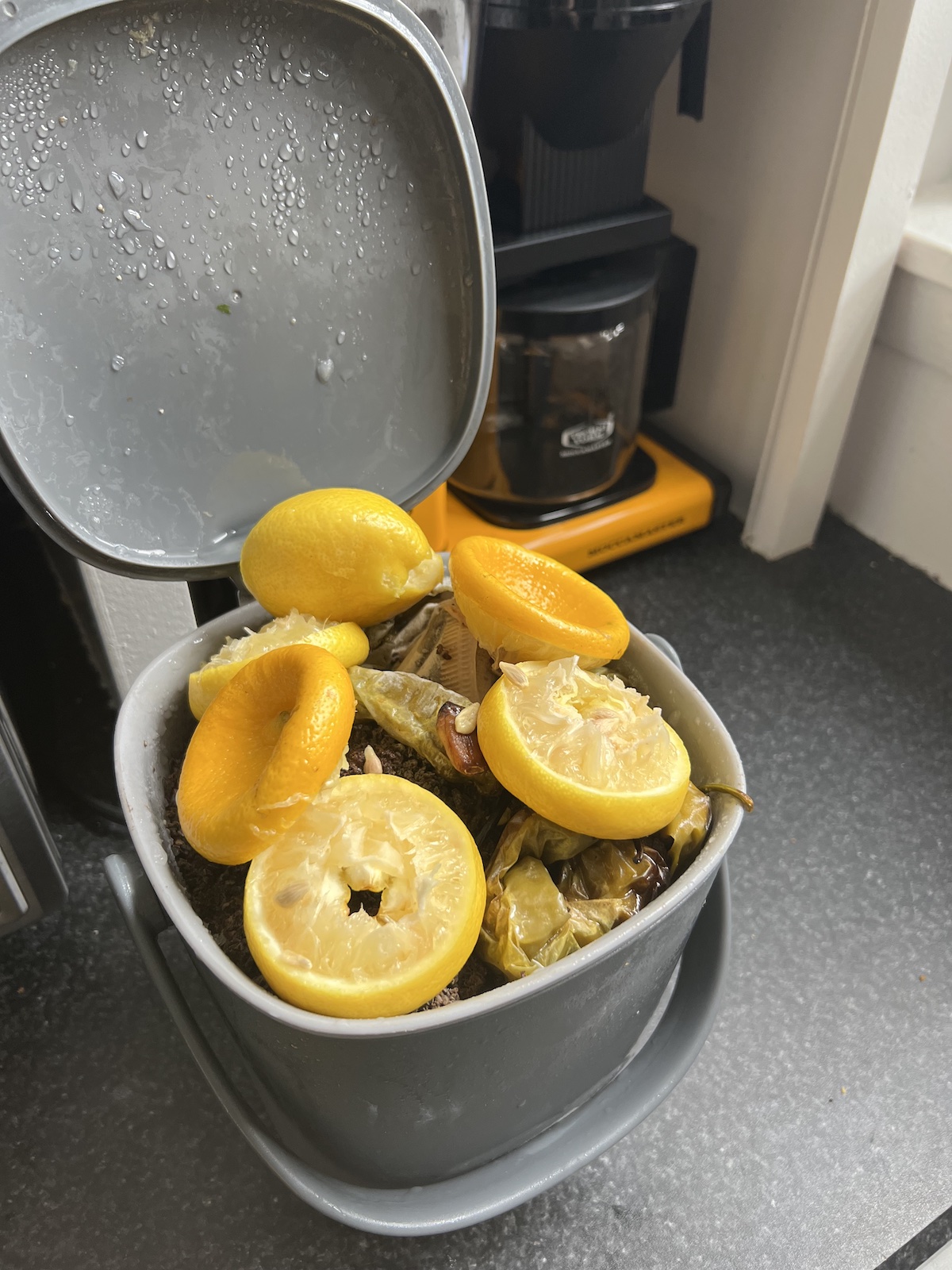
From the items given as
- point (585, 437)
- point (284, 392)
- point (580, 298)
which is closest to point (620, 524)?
point (585, 437)

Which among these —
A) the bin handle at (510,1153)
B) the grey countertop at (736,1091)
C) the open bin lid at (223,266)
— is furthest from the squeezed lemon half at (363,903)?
the grey countertop at (736,1091)

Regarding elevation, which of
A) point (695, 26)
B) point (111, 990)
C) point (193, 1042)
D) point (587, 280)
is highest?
point (695, 26)

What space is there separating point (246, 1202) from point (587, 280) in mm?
900

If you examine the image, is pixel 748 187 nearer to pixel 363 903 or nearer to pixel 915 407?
pixel 915 407

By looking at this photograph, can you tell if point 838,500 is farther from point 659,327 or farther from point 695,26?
point 695,26

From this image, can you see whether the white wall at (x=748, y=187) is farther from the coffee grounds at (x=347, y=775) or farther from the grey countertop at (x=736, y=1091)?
the coffee grounds at (x=347, y=775)

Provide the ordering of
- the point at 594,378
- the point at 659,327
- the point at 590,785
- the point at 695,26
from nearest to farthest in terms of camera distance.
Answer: the point at 590,785
the point at 695,26
the point at 594,378
the point at 659,327

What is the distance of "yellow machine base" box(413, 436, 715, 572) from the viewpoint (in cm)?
110

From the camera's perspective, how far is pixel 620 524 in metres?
1.14

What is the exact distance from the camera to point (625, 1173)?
26.4 inches

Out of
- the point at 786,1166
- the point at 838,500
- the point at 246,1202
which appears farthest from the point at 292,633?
the point at 838,500

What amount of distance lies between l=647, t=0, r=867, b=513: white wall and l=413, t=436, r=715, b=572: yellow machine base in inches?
3.8

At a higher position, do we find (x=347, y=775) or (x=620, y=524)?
(x=347, y=775)

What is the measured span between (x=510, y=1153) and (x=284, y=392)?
479mm
